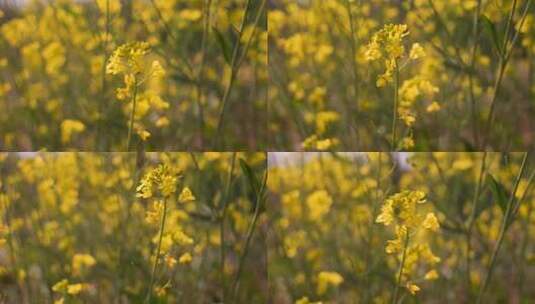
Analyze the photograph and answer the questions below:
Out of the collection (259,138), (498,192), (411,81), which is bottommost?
(498,192)

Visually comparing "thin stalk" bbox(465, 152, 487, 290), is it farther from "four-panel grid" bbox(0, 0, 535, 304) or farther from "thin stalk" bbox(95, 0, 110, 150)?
"thin stalk" bbox(95, 0, 110, 150)

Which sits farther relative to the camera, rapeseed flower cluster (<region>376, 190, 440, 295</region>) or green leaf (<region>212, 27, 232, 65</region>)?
green leaf (<region>212, 27, 232, 65</region>)

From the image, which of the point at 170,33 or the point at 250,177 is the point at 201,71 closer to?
the point at 170,33

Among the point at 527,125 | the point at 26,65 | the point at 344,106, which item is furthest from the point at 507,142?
the point at 26,65

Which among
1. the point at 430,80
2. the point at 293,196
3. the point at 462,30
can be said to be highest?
the point at 462,30

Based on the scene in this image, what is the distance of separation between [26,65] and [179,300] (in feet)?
2.34

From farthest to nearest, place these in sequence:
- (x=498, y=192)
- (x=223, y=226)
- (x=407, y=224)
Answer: (x=223, y=226) < (x=498, y=192) < (x=407, y=224)

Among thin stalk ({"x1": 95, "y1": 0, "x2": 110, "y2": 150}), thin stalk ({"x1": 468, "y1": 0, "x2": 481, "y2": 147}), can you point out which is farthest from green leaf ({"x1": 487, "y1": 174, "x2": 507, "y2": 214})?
thin stalk ({"x1": 95, "y1": 0, "x2": 110, "y2": 150})

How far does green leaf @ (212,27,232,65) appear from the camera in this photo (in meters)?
2.04

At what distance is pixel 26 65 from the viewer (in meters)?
2.08

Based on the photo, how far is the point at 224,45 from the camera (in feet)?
6.73

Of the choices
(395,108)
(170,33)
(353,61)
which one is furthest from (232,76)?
(395,108)

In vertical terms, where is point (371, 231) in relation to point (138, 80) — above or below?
below

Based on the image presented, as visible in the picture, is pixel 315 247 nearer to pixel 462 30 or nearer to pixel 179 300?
pixel 179 300
